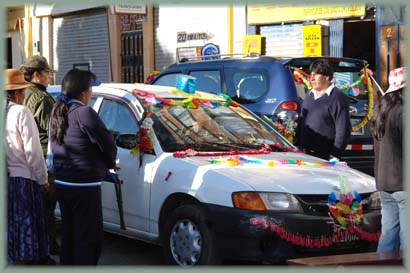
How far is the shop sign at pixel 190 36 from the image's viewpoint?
53.3 feet

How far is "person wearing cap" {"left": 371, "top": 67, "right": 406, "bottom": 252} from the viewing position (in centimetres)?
517

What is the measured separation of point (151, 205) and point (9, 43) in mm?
20632

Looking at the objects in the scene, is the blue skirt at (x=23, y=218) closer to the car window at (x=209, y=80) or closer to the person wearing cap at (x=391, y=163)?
the person wearing cap at (x=391, y=163)

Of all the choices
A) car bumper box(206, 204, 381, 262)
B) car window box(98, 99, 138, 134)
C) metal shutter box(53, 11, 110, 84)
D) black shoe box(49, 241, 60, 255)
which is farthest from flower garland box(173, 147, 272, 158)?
metal shutter box(53, 11, 110, 84)

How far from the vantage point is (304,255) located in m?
5.18

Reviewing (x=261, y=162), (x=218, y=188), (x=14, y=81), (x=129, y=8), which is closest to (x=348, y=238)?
(x=261, y=162)

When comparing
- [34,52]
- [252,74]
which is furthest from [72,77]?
[34,52]

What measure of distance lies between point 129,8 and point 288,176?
39.5ft

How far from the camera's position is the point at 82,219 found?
505 cm

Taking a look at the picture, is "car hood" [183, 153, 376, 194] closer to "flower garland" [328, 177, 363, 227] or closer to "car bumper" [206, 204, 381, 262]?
"flower garland" [328, 177, 363, 227]

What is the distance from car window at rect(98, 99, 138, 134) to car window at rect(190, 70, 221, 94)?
8.91ft

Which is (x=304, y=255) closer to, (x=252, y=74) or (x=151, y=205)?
(x=151, y=205)

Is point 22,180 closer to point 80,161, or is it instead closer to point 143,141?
point 80,161

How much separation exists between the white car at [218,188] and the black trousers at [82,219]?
0.73m
